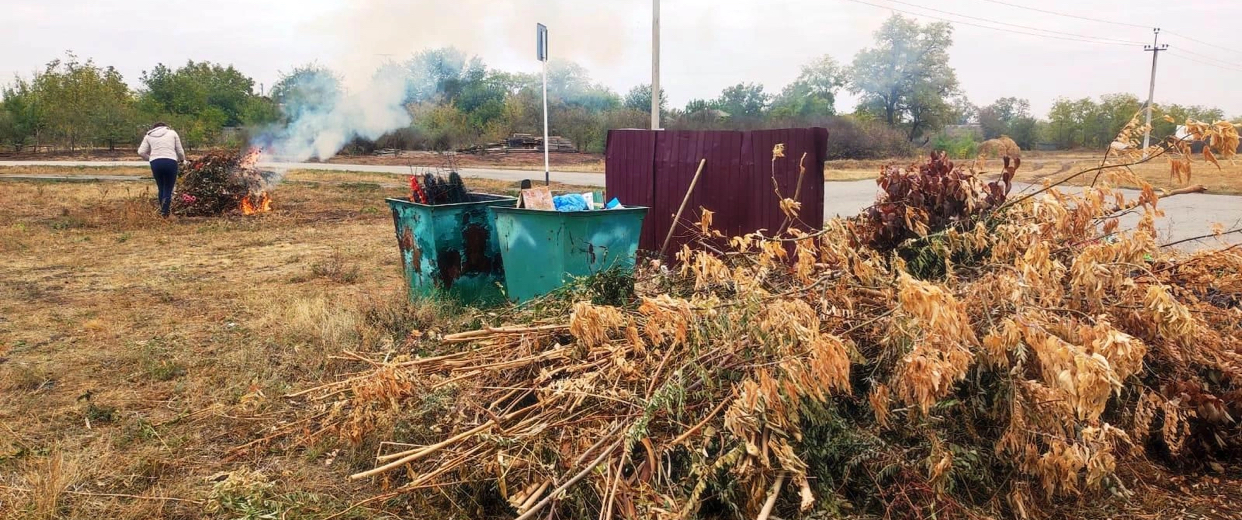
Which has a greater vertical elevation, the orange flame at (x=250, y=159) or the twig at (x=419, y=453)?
the orange flame at (x=250, y=159)

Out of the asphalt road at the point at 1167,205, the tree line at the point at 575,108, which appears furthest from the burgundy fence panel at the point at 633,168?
the tree line at the point at 575,108

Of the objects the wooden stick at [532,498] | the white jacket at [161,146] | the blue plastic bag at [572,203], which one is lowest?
the wooden stick at [532,498]

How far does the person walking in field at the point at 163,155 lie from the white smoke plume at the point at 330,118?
7.60 feet

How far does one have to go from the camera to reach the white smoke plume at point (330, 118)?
52.2ft

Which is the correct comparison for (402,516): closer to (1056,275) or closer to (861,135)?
(1056,275)

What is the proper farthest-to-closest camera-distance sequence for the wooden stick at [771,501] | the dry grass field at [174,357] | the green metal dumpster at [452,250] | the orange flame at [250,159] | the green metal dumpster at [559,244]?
the orange flame at [250,159] < the green metal dumpster at [452,250] < the green metal dumpster at [559,244] < the dry grass field at [174,357] < the wooden stick at [771,501]

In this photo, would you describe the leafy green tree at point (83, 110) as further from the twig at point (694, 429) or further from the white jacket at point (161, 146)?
the twig at point (694, 429)

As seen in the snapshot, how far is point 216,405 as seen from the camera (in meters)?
4.51

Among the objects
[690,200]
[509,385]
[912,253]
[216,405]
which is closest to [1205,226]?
[690,200]

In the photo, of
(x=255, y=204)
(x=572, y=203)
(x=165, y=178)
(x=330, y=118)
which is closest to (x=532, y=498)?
(x=572, y=203)

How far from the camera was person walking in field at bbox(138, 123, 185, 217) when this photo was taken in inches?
508

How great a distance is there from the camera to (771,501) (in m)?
2.78

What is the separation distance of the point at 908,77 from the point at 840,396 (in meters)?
55.6

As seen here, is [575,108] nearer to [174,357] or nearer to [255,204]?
[255,204]
